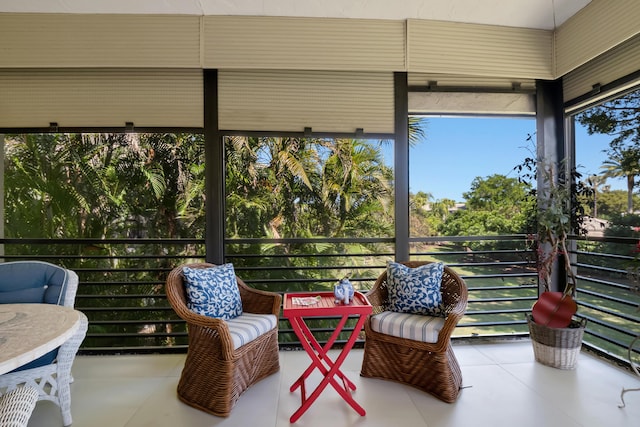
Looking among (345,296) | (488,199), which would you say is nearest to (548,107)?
(488,199)

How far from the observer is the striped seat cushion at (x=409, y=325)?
212 cm

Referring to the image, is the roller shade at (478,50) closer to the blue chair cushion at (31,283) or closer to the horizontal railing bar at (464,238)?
the horizontal railing bar at (464,238)

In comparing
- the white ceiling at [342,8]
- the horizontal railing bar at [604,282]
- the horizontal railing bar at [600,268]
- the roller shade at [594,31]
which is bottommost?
the horizontal railing bar at [604,282]

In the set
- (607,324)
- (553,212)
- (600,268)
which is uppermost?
(553,212)

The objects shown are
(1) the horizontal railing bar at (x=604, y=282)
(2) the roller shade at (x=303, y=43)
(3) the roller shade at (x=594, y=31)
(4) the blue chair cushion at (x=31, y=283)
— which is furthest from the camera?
(2) the roller shade at (x=303, y=43)

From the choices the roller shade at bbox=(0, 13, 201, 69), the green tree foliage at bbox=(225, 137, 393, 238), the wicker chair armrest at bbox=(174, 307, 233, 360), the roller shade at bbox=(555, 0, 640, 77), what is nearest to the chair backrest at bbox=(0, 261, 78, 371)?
the wicker chair armrest at bbox=(174, 307, 233, 360)

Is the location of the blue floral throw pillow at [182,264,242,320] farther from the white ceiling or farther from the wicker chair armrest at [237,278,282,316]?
the white ceiling

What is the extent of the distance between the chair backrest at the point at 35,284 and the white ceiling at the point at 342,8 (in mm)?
2333

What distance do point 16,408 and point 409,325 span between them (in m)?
2.06

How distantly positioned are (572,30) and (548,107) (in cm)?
71

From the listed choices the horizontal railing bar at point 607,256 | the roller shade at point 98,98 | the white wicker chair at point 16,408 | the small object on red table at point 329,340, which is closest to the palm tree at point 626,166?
the horizontal railing bar at point 607,256

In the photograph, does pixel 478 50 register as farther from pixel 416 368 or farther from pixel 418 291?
pixel 416 368

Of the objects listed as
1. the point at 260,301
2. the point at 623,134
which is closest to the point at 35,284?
the point at 260,301

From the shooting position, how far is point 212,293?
7.59ft
